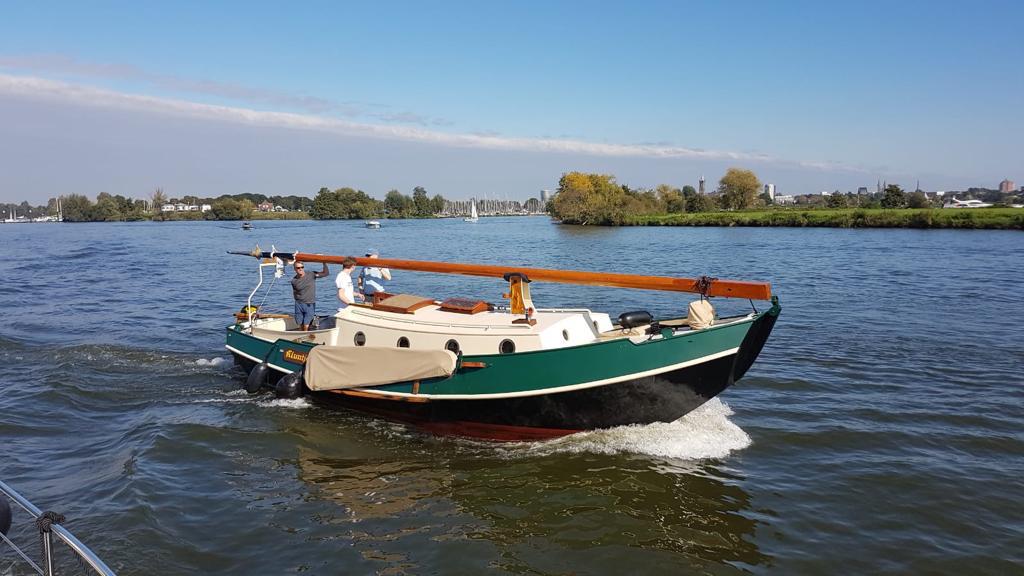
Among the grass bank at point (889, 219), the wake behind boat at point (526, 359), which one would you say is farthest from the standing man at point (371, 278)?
the grass bank at point (889, 219)

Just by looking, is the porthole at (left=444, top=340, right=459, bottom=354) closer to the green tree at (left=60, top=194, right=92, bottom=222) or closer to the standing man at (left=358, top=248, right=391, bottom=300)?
the standing man at (left=358, top=248, right=391, bottom=300)

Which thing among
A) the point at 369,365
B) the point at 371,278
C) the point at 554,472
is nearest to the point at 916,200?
the point at 371,278

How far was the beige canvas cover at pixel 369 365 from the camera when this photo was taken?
1048 cm

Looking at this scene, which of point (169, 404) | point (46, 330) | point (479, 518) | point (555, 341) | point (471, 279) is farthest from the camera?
point (471, 279)

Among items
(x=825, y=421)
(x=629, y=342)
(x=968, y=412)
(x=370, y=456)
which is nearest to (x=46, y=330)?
(x=370, y=456)

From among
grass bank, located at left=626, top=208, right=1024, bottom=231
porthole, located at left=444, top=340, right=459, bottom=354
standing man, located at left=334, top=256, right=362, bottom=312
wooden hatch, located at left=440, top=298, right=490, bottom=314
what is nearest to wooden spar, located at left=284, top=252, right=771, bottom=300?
standing man, located at left=334, top=256, right=362, bottom=312

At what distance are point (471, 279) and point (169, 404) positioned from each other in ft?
65.9

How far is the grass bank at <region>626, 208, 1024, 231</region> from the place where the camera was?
2370 inches

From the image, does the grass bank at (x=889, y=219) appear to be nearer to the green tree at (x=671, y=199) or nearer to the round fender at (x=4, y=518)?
the green tree at (x=671, y=199)

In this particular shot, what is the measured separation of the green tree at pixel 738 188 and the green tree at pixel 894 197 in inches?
847

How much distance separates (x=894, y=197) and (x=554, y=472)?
297ft

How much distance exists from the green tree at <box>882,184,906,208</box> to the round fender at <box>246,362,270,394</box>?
294 feet

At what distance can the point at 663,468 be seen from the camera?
31.9 feet

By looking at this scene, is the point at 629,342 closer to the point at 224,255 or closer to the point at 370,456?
the point at 370,456
